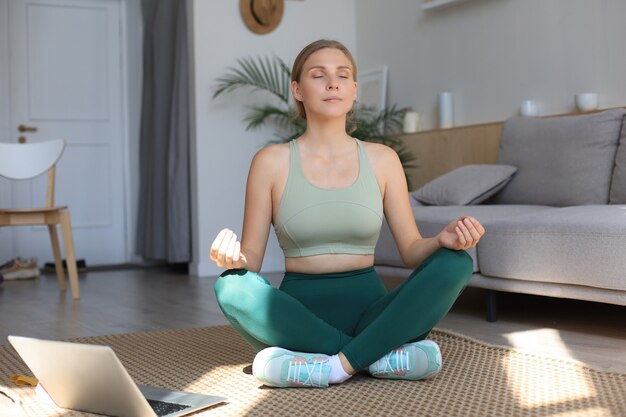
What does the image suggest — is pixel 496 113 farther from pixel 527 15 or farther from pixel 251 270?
pixel 251 270

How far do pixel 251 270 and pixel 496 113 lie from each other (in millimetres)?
2730

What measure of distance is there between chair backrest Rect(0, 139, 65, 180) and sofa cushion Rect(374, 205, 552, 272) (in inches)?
84.0

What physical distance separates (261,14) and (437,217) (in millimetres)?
2501

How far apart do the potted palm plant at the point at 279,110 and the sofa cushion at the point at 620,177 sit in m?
1.60

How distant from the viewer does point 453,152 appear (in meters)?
4.59

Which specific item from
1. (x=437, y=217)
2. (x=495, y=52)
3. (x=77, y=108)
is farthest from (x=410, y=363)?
(x=77, y=108)

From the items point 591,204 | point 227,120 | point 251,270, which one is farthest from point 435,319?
point 227,120

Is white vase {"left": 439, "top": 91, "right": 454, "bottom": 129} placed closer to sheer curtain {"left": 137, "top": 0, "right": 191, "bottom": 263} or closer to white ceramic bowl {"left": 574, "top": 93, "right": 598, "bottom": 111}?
white ceramic bowl {"left": 574, "top": 93, "right": 598, "bottom": 111}

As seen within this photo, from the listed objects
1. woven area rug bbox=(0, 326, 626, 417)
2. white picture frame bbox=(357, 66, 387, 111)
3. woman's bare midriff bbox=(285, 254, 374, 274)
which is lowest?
woven area rug bbox=(0, 326, 626, 417)

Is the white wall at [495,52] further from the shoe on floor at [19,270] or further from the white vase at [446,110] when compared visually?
the shoe on floor at [19,270]

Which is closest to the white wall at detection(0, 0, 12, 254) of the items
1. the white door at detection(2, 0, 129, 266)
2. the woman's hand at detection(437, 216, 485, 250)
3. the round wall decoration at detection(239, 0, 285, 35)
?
the white door at detection(2, 0, 129, 266)

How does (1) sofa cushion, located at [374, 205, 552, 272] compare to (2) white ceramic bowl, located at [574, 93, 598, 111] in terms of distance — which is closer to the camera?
(1) sofa cushion, located at [374, 205, 552, 272]

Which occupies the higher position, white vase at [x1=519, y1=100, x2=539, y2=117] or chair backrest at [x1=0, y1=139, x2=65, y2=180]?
white vase at [x1=519, y1=100, x2=539, y2=117]

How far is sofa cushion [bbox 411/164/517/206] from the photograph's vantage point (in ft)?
12.6
